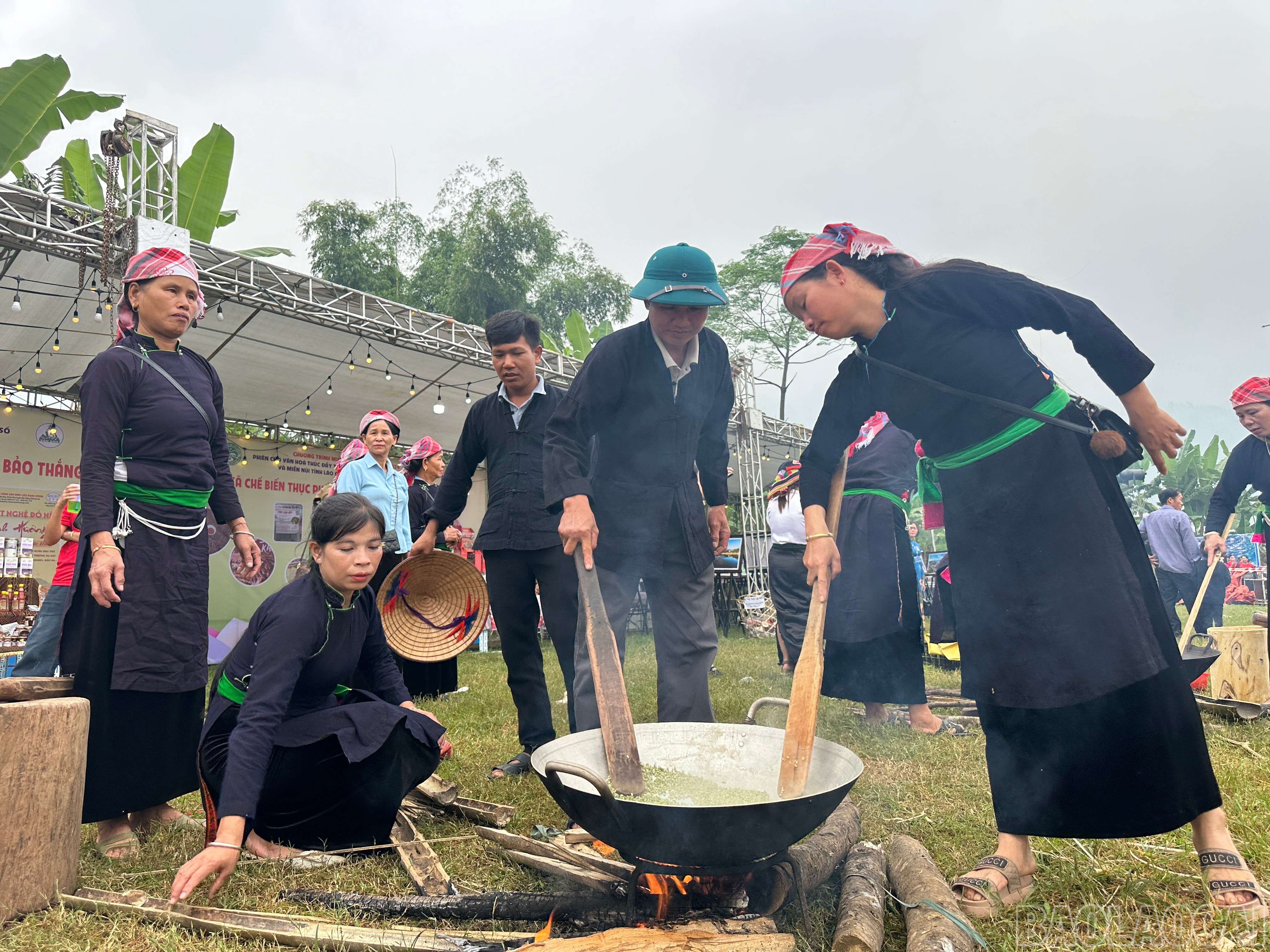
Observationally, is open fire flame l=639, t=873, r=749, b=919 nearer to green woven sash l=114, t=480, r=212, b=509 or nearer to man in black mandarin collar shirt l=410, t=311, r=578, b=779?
man in black mandarin collar shirt l=410, t=311, r=578, b=779

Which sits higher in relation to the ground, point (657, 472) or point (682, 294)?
point (682, 294)

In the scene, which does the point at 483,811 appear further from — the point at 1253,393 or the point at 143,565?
the point at 1253,393

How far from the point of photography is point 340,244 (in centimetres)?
2553

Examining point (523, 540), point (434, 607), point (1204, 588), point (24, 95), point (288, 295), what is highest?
point (24, 95)

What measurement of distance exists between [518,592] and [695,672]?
1.23m

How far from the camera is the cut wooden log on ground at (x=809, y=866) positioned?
75.9 inches

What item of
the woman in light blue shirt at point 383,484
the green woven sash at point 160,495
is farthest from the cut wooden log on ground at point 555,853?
the woman in light blue shirt at point 383,484

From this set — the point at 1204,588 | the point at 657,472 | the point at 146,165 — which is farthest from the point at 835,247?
the point at 146,165

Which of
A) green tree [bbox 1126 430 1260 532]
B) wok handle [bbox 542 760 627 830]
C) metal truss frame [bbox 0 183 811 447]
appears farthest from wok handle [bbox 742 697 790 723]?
green tree [bbox 1126 430 1260 532]

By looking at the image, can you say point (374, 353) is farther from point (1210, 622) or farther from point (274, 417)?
point (1210, 622)

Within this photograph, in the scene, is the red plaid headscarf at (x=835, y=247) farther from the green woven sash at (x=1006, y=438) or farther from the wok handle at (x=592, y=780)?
the wok handle at (x=592, y=780)

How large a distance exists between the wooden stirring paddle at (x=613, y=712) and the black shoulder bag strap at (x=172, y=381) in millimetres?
1730

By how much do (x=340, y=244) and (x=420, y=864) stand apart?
26541 mm

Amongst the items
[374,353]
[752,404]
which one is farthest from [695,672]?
[752,404]
